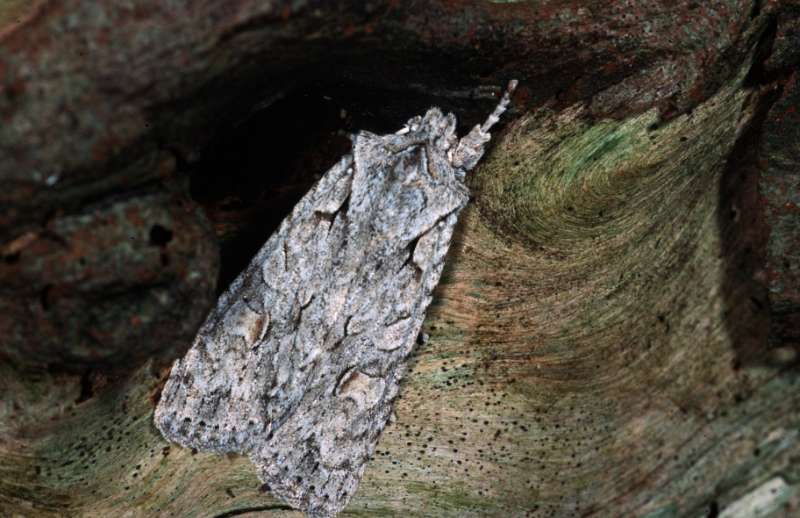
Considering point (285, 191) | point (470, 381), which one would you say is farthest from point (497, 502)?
point (285, 191)

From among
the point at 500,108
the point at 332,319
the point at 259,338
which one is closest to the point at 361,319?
the point at 332,319

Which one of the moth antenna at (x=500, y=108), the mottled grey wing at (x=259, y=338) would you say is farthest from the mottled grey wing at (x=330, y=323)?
the moth antenna at (x=500, y=108)

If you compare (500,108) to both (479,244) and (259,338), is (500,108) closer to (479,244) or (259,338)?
(479,244)

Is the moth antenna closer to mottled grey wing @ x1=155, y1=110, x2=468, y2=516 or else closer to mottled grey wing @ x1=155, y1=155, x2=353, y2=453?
Result: mottled grey wing @ x1=155, y1=110, x2=468, y2=516

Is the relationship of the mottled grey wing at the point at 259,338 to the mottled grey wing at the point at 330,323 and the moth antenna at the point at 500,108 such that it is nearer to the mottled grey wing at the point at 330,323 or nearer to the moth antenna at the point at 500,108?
the mottled grey wing at the point at 330,323

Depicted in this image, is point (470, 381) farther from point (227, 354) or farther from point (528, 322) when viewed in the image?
point (227, 354)

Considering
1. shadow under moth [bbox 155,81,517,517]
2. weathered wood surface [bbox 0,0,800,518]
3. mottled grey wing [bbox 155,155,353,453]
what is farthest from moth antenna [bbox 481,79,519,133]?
mottled grey wing [bbox 155,155,353,453]
